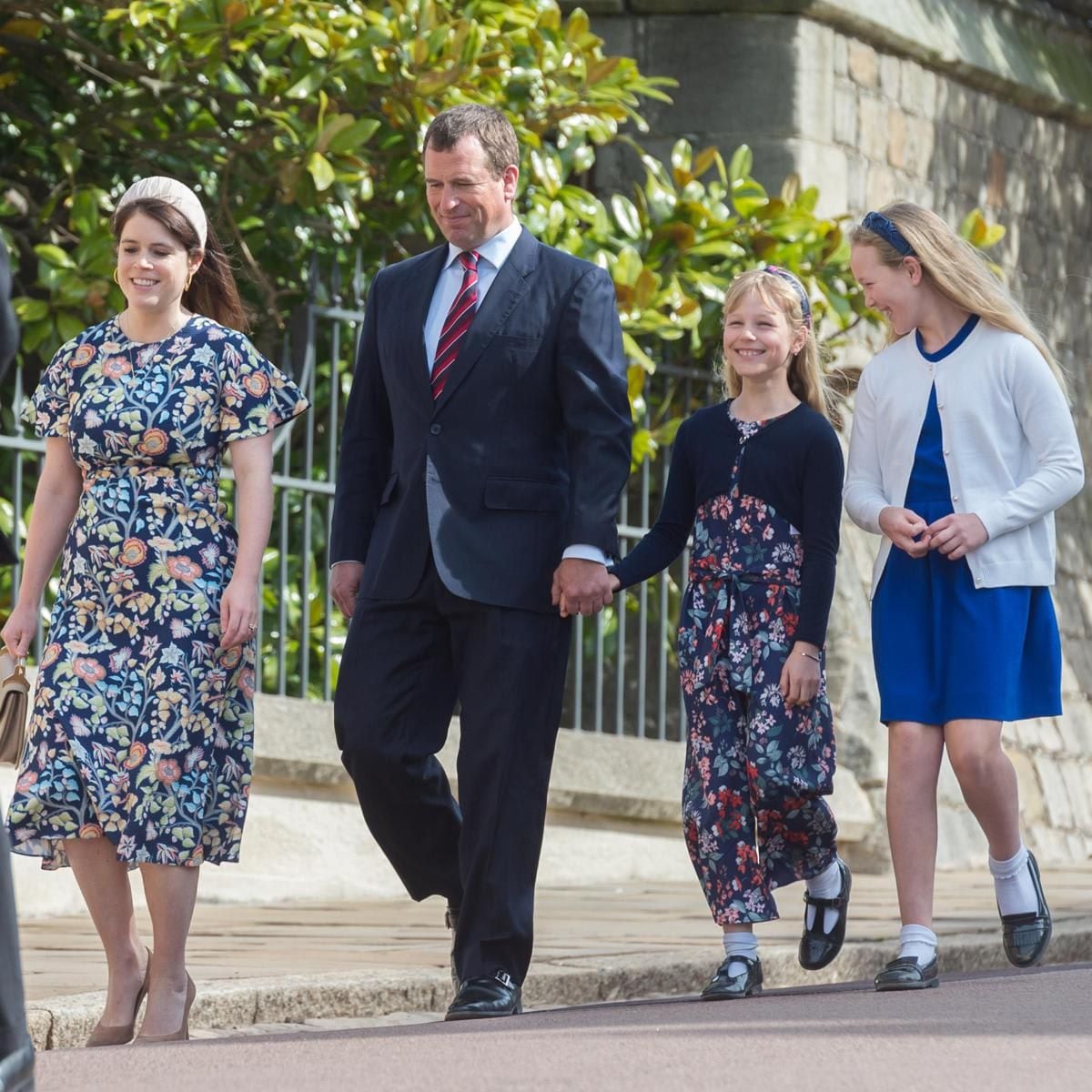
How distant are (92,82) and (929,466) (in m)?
4.12

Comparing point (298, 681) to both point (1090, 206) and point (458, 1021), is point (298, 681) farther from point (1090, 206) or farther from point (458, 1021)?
point (1090, 206)

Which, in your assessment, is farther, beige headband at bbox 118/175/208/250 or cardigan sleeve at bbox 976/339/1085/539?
cardigan sleeve at bbox 976/339/1085/539

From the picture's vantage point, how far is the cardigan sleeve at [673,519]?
17.6ft

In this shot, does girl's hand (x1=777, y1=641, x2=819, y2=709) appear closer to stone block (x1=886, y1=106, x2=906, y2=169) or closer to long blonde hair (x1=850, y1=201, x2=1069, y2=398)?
long blonde hair (x1=850, y1=201, x2=1069, y2=398)

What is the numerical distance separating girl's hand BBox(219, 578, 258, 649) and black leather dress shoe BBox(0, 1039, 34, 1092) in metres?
1.49

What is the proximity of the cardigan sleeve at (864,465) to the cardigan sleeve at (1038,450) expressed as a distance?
0.95ft

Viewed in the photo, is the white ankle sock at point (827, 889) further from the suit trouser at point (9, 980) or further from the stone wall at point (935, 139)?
the stone wall at point (935, 139)

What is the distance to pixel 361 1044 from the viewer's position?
13.8 ft

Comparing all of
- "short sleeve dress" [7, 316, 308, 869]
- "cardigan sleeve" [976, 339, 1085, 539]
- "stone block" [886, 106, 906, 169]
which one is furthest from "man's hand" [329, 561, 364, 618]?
"stone block" [886, 106, 906, 169]

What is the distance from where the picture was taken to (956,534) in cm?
520

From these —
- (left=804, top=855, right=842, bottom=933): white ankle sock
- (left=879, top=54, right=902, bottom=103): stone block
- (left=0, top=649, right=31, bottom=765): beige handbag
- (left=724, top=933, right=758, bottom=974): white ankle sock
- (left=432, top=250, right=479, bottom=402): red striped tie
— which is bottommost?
(left=724, top=933, right=758, bottom=974): white ankle sock

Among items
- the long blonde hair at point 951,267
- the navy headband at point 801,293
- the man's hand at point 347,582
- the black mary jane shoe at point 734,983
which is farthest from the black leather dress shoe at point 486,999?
the long blonde hair at point 951,267

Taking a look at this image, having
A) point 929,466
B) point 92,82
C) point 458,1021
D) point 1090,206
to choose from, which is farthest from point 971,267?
point 1090,206

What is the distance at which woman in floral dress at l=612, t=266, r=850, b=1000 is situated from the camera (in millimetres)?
5203
